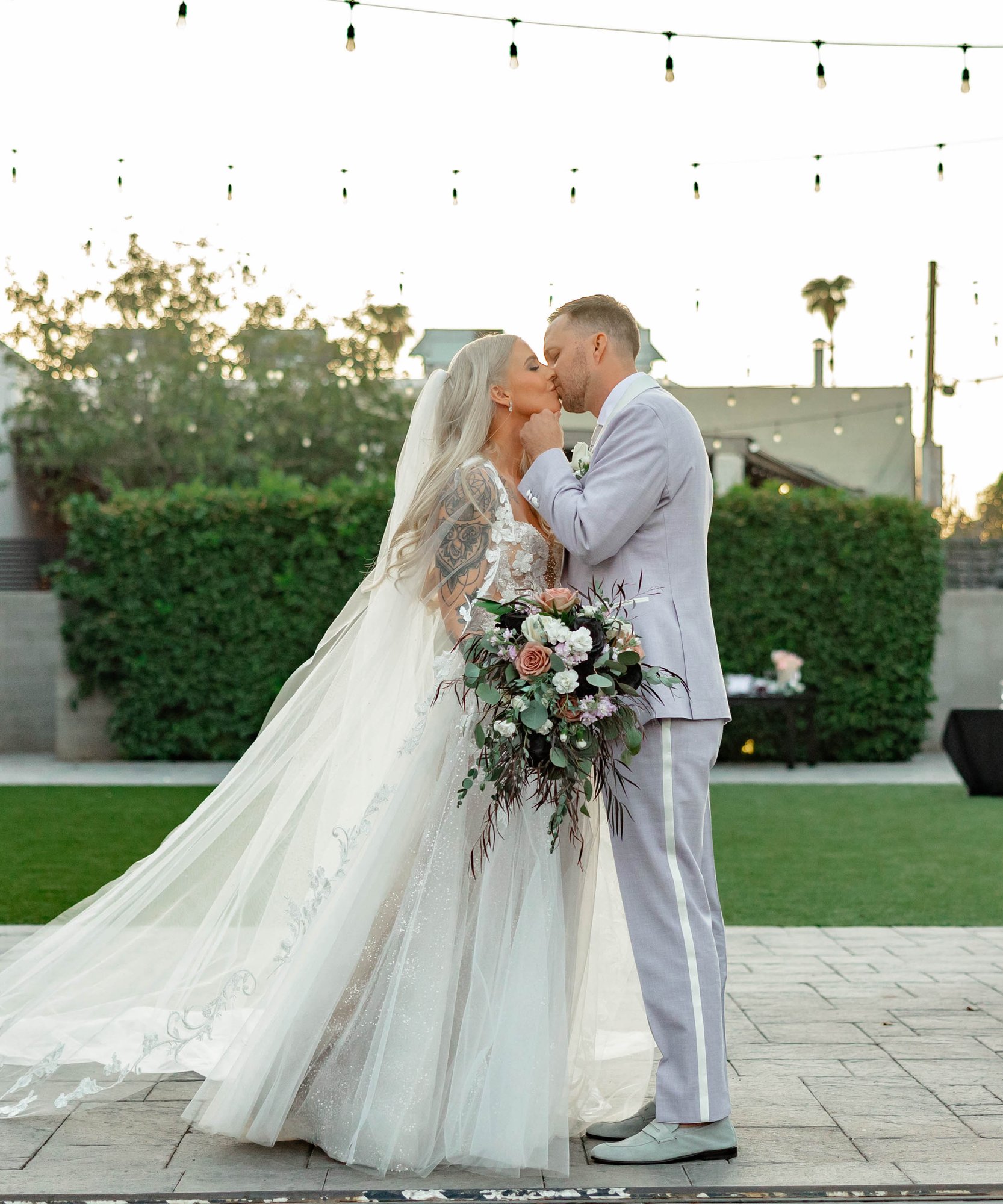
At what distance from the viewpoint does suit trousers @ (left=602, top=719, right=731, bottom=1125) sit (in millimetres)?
3273

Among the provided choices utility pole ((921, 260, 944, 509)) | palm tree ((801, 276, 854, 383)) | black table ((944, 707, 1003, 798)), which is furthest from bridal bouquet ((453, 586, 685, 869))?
palm tree ((801, 276, 854, 383))

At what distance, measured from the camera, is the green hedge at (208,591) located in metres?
13.5

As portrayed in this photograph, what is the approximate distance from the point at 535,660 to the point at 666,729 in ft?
1.47

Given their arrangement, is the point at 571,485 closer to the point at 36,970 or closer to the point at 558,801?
the point at 558,801

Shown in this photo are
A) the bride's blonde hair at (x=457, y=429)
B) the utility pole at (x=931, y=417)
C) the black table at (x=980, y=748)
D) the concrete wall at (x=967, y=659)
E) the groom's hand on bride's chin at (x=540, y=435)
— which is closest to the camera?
the groom's hand on bride's chin at (x=540, y=435)

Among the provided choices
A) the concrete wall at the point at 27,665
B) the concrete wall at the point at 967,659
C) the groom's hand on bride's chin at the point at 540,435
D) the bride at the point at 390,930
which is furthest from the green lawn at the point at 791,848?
the groom's hand on bride's chin at the point at 540,435

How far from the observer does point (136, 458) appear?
2161 centimetres

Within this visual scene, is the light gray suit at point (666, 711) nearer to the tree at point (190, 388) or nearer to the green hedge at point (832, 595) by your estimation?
the green hedge at point (832, 595)

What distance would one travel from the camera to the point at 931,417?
21469mm

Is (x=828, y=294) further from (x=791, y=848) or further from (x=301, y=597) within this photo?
(x=791, y=848)

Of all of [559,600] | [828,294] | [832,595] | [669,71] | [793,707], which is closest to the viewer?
[559,600]

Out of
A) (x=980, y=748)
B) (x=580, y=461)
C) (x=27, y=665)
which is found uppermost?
(x=580, y=461)

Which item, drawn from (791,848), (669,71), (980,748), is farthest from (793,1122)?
(980,748)

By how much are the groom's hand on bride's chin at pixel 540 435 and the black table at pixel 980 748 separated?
878cm
